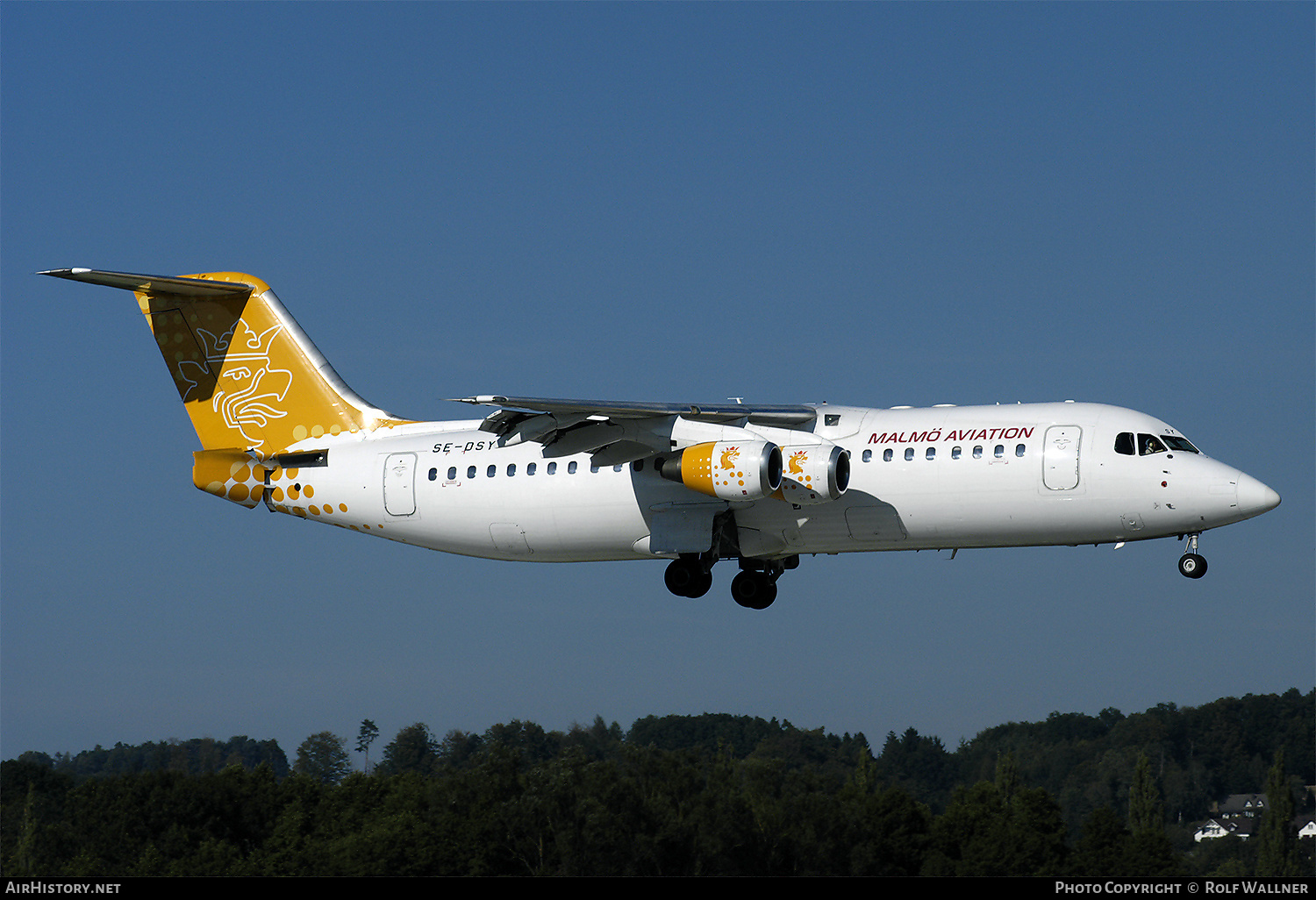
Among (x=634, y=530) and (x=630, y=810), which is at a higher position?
(x=634, y=530)

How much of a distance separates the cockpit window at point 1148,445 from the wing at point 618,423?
4804mm

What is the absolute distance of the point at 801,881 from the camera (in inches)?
767

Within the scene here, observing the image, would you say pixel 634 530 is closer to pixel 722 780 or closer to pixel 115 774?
pixel 722 780

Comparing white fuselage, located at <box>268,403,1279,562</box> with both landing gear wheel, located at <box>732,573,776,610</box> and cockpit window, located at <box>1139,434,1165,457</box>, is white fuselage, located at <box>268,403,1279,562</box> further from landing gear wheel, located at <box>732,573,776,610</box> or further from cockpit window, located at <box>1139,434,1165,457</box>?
landing gear wheel, located at <box>732,573,776,610</box>

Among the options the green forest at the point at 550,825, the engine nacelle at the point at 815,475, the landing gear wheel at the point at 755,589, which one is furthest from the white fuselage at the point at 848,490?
the green forest at the point at 550,825

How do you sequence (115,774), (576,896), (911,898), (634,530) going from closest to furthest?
1. (911,898)
2. (576,896)
3. (634,530)
4. (115,774)

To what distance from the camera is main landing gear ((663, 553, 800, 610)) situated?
26266 millimetres

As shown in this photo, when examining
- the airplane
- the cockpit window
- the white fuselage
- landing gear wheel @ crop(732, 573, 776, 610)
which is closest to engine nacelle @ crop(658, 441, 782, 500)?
the airplane

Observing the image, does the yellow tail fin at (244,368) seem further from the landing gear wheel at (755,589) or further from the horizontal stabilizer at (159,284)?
the landing gear wheel at (755,589)

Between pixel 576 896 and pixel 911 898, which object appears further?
pixel 576 896

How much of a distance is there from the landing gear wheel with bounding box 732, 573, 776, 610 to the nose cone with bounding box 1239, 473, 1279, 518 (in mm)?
7711

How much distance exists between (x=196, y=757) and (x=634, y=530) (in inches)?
1969

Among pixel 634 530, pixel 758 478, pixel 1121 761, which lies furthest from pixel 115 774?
pixel 1121 761

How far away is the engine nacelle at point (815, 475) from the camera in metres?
23.5
